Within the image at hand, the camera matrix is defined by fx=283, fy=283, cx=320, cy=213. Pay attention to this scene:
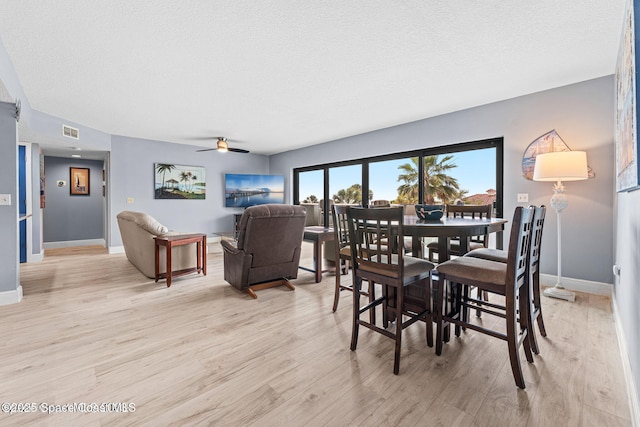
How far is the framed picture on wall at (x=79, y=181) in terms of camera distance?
6715mm

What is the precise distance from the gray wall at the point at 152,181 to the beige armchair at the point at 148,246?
2190 mm

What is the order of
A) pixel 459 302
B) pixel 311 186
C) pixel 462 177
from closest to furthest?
pixel 459 302
pixel 462 177
pixel 311 186

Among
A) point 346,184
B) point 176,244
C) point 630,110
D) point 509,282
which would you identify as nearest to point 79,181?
point 176,244

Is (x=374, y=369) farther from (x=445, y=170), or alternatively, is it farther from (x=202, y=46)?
(x=445, y=170)

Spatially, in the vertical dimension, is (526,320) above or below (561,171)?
below

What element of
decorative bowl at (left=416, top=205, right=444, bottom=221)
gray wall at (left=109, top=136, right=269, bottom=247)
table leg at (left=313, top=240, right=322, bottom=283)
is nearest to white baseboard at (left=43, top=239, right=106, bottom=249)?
gray wall at (left=109, top=136, right=269, bottom=247)

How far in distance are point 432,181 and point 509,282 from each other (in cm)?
345

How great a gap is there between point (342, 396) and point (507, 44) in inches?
120

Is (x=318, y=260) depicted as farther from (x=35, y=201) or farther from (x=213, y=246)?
(x=35, y=201)

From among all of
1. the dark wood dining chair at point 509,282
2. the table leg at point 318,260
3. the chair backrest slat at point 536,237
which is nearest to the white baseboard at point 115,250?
the table leg at point 318,260

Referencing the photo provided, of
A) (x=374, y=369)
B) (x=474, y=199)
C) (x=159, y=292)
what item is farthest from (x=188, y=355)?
(x=474, y=199)

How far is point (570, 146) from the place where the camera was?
3.34 meters

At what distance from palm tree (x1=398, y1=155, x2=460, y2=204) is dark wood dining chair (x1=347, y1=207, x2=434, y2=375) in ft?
9.90

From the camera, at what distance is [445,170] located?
15.4 ft
